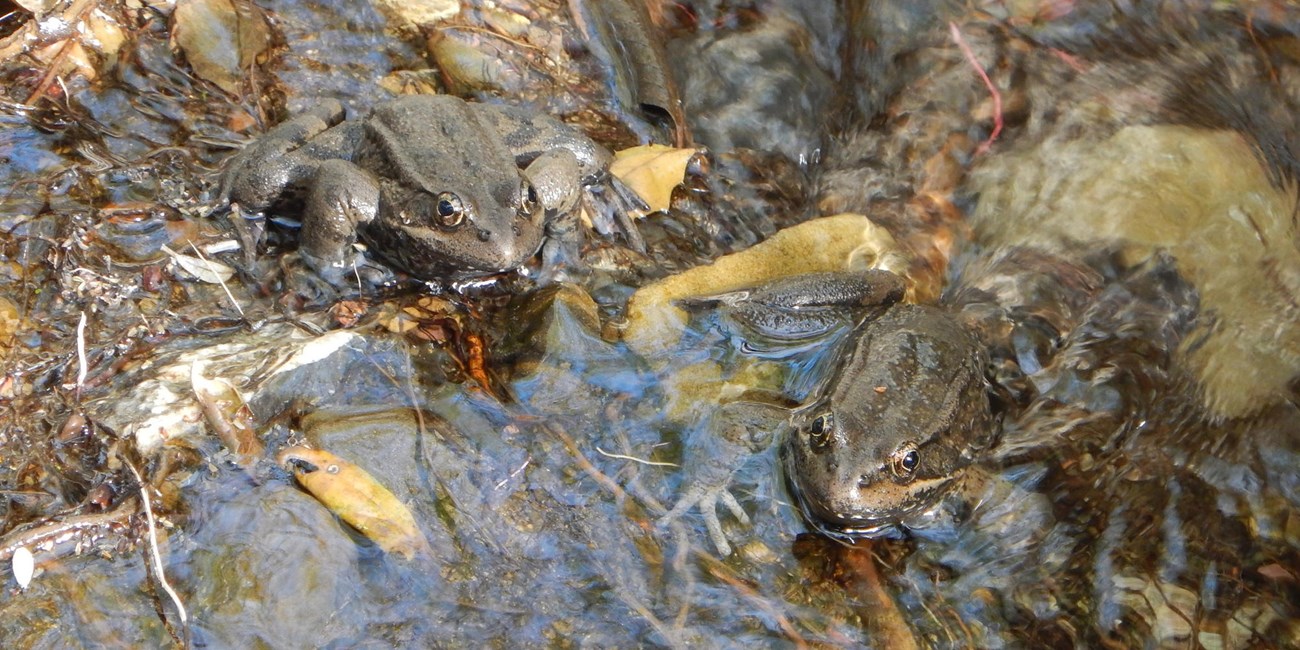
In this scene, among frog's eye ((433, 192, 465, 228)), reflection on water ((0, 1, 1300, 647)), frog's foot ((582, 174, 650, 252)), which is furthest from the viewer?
frog's foot ((582, 174, 650, 252))

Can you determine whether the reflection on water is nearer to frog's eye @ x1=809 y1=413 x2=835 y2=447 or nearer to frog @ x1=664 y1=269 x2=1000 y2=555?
frog @ x1=664 y1=269 x2=1000 y2=555

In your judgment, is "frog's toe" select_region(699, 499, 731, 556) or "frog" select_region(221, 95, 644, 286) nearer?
"frog's toe" select_region(699, 499, 731, 556)

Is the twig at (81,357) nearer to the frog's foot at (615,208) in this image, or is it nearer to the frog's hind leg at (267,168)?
the frog's hind leg at (267,168)

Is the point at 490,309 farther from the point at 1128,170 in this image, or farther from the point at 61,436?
the point at 1128,170

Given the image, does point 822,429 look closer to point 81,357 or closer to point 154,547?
point 154,547

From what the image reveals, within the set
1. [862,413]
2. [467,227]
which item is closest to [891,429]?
[862,413]

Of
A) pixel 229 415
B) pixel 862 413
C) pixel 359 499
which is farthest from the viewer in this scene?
pixel 862 413

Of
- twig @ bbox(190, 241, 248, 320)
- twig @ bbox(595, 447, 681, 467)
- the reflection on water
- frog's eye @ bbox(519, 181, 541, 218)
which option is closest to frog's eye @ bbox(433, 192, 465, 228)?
frog's eye @ bbox(519, 181, 541, 218)
